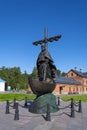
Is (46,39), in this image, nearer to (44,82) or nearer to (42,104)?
(44,82)

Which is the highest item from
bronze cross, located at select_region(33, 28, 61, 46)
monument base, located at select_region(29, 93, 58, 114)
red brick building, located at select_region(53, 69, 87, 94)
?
bronze cross, located at select_region(33, 28, 61, 46)

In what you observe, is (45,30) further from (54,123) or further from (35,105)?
(54,123)

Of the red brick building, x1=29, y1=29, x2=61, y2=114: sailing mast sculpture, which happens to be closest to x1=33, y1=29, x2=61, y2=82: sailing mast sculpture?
x1=29, y1=29, x2=61, y2=114: sailing mast sculpture

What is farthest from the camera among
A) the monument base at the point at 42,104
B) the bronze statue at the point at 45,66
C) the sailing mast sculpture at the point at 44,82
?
the bronze statue at the point at 45,66

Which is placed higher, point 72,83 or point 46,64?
point 46,64

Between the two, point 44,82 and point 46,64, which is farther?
point 46,64

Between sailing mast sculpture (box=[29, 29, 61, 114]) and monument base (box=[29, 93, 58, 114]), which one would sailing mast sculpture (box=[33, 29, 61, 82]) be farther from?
monument base (box=[29, 93, 58, 114])

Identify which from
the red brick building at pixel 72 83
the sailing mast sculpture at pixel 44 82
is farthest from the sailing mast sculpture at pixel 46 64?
the red brick building at pixel 72 83

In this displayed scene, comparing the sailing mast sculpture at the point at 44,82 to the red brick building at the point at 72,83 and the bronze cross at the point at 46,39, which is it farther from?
the red brick building at the point at 72,83

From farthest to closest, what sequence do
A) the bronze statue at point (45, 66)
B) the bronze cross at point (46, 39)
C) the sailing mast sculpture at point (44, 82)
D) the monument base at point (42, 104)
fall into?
the bronze cross at point (46, 39) → the bronze statue at point (45, 66) → the sailing mast sculpture at point (44, 82) → the monument base at point (42, 104)

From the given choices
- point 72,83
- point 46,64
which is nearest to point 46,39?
point 46,64

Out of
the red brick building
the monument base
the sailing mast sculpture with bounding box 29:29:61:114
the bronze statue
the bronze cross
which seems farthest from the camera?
the red brick building

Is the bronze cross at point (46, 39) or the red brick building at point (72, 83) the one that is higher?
the bronze cross at point (46, 39)

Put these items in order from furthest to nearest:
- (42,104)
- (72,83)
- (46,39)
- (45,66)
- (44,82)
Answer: (72,83) → (46,39) → (45,66) → (44,82) → (42,104)
